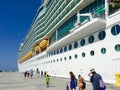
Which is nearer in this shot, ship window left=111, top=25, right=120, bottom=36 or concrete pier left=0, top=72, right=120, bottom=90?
ship window left=111, top=25, right=120, bottom=36

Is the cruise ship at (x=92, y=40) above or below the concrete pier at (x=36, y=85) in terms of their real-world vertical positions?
above

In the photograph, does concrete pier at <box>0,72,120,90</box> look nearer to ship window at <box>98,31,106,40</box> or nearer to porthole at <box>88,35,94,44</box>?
porthole at <box>88,35,94,44</box>

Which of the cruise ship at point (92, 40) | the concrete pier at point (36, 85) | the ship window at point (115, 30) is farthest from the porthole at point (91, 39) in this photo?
the concrete pier at point (36, 85)

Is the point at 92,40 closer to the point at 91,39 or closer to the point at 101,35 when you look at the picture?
the point at 91,39

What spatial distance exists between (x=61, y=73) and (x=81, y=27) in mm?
12875

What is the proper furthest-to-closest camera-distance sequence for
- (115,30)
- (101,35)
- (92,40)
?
(92,40) < (101,35) < (115,30)

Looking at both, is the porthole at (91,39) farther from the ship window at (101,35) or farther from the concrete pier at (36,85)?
the concrete pier at (36,85)

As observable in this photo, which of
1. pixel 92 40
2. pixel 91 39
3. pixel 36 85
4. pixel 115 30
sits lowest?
pixel 36 85

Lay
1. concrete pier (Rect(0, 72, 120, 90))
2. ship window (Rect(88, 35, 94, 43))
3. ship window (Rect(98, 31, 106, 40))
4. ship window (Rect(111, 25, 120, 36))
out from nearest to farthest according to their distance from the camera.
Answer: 1. ship window (Rect(111, 25, 120, 36))
2. ship window (Rect(98, 31, 106, 40))
3. concrete pier (Rect(0, 72, 120, 90))
4. ship window (Rect(88, 35, 94, 43))

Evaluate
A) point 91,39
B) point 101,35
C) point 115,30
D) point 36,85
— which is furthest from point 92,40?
point 36,85

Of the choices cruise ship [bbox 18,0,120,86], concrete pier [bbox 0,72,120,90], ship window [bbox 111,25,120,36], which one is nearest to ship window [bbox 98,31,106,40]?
cruise ship [bbox 18,0,120,86]

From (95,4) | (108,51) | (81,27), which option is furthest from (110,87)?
(95,4)

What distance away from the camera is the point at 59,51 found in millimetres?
33812

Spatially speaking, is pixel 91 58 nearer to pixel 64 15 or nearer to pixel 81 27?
pixel 81 27
